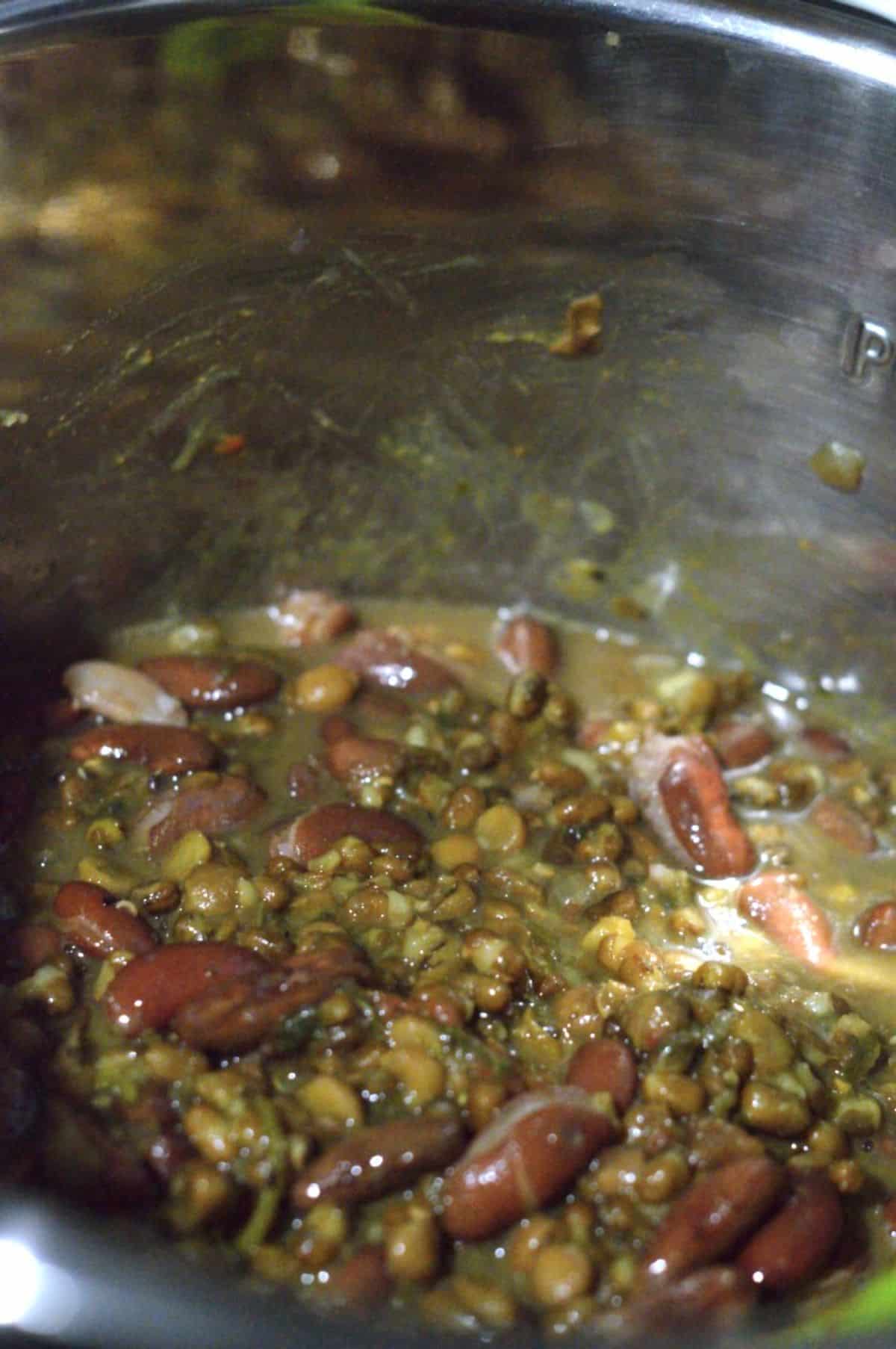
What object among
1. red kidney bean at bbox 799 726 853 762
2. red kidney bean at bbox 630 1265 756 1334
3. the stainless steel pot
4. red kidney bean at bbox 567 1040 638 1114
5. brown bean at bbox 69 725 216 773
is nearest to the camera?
red kidney bean at bbox 630 1265 756 1334

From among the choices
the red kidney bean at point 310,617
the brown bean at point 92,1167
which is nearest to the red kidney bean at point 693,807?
the red kidney bean at point 310,617

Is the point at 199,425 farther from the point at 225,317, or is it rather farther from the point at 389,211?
the point at 389,211

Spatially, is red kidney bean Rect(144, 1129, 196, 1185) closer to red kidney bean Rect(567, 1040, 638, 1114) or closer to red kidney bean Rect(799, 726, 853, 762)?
red kidney bean Rect(567, 1040, 638, 1114)

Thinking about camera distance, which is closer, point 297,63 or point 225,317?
point 297,63

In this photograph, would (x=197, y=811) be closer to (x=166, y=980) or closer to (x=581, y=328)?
(x=166, y=980)

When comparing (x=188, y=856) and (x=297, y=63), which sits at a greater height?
(x=297, y=63)

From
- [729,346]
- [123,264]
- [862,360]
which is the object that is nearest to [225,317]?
[123,264]

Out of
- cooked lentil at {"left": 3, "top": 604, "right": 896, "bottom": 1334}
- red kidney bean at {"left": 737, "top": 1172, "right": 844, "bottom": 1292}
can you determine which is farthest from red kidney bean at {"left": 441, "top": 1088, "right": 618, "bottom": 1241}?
red kidney bean at {"left": 737, "top": 1172, "right": 844, "bottom": 1292}
